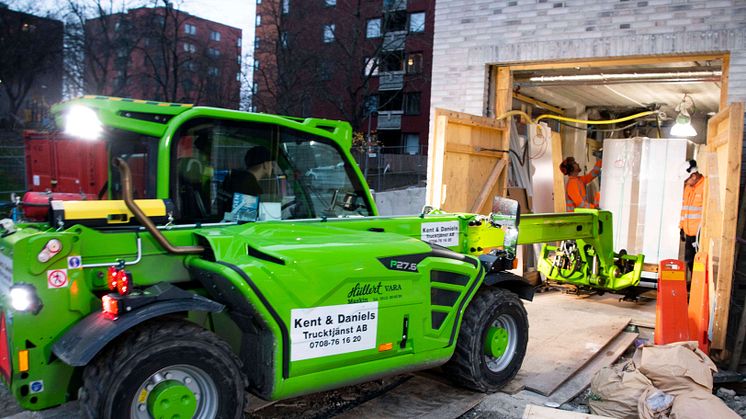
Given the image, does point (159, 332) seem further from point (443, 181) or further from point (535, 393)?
point (443, 181)

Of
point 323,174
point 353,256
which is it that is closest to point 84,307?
point 353,256

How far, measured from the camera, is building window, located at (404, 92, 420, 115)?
39781 millimetres

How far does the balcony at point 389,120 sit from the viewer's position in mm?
40656

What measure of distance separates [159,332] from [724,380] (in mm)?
4937

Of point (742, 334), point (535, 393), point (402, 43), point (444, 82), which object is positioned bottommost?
point (535, 393)

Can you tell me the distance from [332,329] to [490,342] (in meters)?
1.78

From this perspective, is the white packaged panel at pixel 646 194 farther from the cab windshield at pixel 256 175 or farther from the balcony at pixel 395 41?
the balcony at pixel 395 41

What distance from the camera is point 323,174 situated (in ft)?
15.6

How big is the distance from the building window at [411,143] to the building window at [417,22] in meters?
6.70

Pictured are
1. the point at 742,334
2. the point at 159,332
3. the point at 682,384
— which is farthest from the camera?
the point at 742,334

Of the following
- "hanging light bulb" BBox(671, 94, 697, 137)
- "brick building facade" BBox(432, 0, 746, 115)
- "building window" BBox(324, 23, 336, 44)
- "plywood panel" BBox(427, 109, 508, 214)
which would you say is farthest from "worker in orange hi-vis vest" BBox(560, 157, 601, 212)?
"building window" BBox(324, 23, 336, 44)

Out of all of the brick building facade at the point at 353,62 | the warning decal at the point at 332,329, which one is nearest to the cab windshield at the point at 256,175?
the warning decal at the point at 332,329

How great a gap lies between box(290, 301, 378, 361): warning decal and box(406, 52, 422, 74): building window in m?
36.6

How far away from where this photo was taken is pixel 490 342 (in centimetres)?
504
